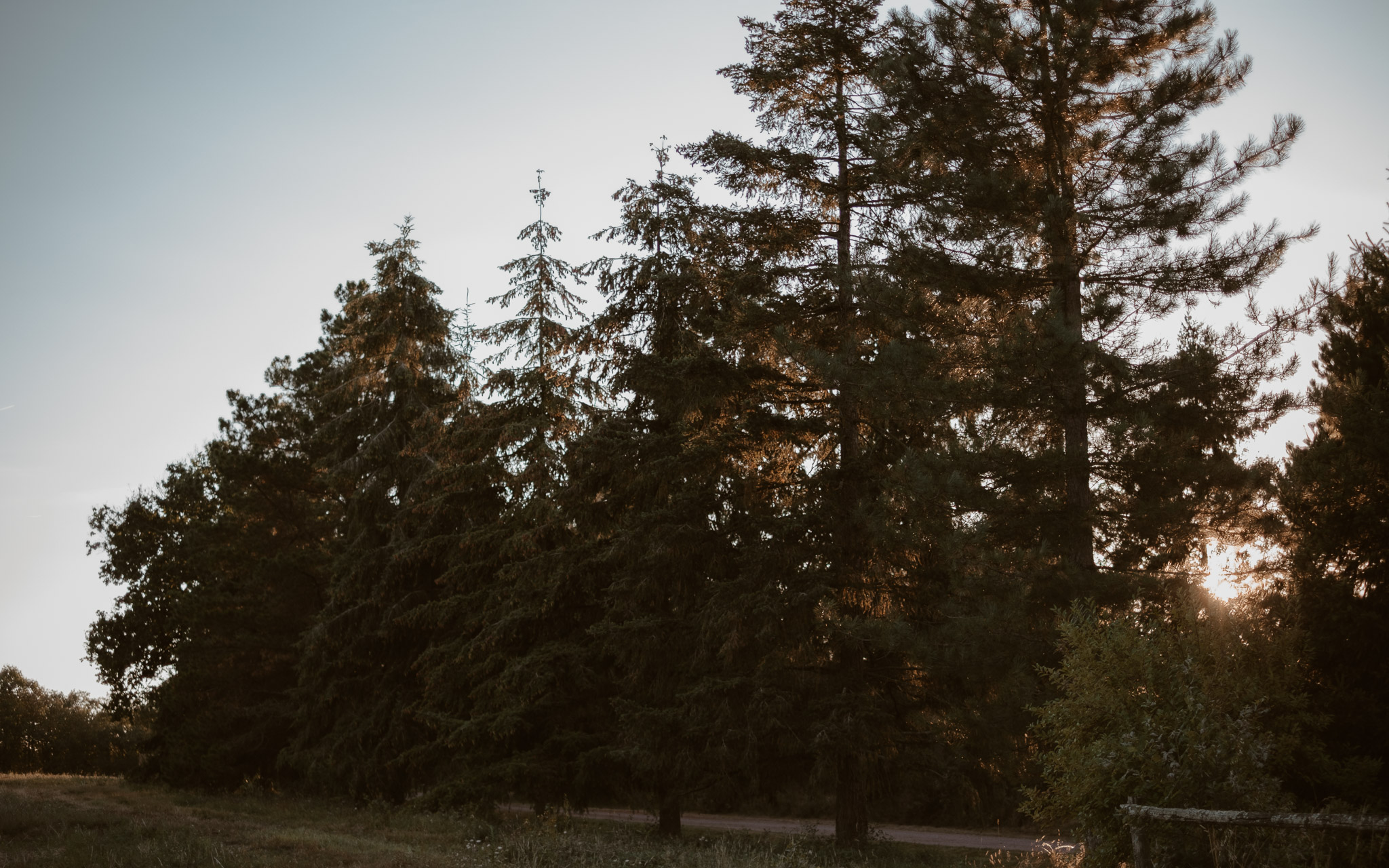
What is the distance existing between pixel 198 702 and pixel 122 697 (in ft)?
14.4

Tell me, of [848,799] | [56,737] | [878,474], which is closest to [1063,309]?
[878,474]

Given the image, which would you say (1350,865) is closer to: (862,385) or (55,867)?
(862,385)

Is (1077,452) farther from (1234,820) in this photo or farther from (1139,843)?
(1234,820)

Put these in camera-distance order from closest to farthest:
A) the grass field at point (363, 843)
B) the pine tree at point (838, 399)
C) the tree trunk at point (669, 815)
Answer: the grass field at point (363, 843)
the pine tree at point (838, 399)
the tree trunk at point (669, 815)

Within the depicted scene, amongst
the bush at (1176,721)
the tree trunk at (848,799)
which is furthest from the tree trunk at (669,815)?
the bush at (1176,721)

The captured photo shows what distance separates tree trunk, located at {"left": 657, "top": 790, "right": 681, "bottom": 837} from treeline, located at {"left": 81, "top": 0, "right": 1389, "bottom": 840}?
114 mm

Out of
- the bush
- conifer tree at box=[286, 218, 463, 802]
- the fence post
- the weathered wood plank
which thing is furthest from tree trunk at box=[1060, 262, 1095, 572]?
conifer tree at box=[286, 218, 463, 802]

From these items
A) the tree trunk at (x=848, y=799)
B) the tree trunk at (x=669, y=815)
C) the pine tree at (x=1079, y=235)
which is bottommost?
the tree trunk at (x=669, y=815)

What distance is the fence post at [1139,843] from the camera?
8.34 metres

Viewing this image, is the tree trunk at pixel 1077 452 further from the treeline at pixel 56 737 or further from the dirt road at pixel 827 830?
the treeline at pixel 56 737

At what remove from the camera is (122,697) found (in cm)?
3209

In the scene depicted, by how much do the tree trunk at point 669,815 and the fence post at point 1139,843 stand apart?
40.3 feet

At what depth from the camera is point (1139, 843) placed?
27.3 feet

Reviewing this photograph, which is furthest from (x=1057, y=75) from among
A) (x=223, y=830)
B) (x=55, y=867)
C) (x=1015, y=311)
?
(x=223, y=830)
